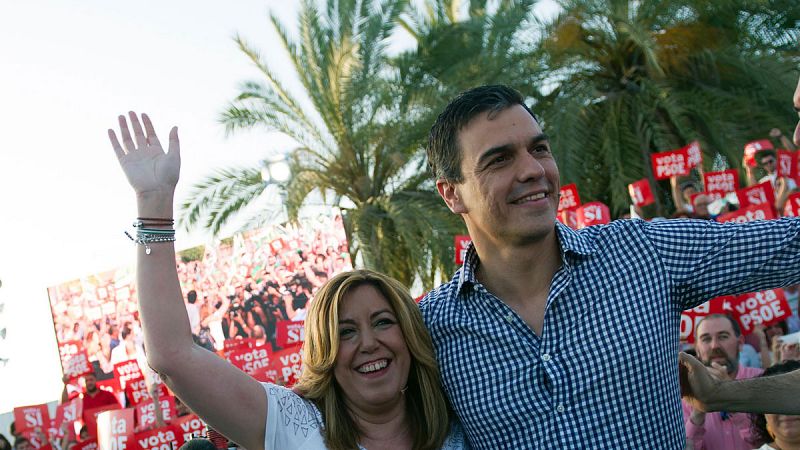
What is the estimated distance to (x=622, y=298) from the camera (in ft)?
7.92

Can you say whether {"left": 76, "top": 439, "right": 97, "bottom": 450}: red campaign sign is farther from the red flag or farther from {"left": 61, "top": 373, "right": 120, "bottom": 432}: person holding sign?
the red flag

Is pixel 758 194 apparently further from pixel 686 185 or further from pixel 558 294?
pixel 558 294

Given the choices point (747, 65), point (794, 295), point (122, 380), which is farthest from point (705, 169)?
point (122, 380)

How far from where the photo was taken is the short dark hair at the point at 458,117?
8.46 feet

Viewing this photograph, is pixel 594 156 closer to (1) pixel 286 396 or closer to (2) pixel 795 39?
(2) pixel 795 39

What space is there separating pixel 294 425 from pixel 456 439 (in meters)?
0.49

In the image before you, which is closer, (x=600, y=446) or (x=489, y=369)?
(x=600, y=446)

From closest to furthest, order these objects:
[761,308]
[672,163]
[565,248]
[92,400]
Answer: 1. [565,248]
2. [761,308]
3. [672,163]
4. [92,400]

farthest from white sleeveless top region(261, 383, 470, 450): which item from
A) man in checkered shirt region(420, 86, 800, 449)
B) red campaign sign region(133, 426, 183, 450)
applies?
red campaign sign region(133, 426, 183, 450)

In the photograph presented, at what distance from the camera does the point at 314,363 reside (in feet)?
9.14

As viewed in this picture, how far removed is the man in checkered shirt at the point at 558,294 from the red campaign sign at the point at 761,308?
4484 mm

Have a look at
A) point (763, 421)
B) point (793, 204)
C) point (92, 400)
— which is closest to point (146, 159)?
point (763, 421)

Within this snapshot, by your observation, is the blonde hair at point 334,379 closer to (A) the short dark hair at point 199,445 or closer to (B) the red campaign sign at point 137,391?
(A) the short dark hair at point 199,445

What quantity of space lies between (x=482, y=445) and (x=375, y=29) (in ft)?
35.2
